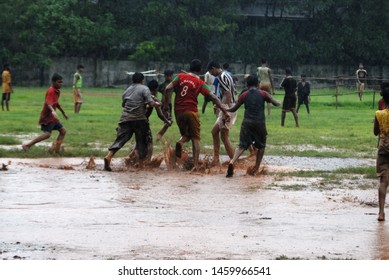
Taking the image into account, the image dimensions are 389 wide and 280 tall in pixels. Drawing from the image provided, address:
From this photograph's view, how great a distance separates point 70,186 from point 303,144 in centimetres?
903

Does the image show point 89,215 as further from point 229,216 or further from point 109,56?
point 109,56

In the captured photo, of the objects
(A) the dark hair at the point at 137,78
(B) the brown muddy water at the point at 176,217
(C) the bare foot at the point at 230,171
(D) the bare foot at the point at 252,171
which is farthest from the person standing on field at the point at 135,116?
(D) the bare foot at the point at 252,171

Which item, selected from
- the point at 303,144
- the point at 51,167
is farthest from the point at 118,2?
the point at 51,167

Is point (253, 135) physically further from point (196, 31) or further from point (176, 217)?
point (196, 31)

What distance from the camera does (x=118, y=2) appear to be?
5962 cm

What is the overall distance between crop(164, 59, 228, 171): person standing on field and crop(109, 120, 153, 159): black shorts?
0.61 metres

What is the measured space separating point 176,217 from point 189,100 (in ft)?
16.6

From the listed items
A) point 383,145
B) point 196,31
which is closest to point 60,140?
point 383,145

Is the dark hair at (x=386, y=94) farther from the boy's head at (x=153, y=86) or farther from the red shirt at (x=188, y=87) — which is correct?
the boy's head at (x=153, y=86)

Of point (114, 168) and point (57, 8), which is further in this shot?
point (57, 8)

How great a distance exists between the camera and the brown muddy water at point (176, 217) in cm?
946

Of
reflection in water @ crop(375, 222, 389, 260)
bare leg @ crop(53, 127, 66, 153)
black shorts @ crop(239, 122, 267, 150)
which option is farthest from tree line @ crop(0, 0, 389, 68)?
reflection in water @ crop(375, 222, 389, 260)

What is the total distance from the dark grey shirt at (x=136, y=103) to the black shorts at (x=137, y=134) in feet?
0.31

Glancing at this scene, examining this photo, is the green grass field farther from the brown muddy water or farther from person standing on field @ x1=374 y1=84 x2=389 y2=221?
person standing on field @ x1=374 y1=84 x2=389 y2=221
